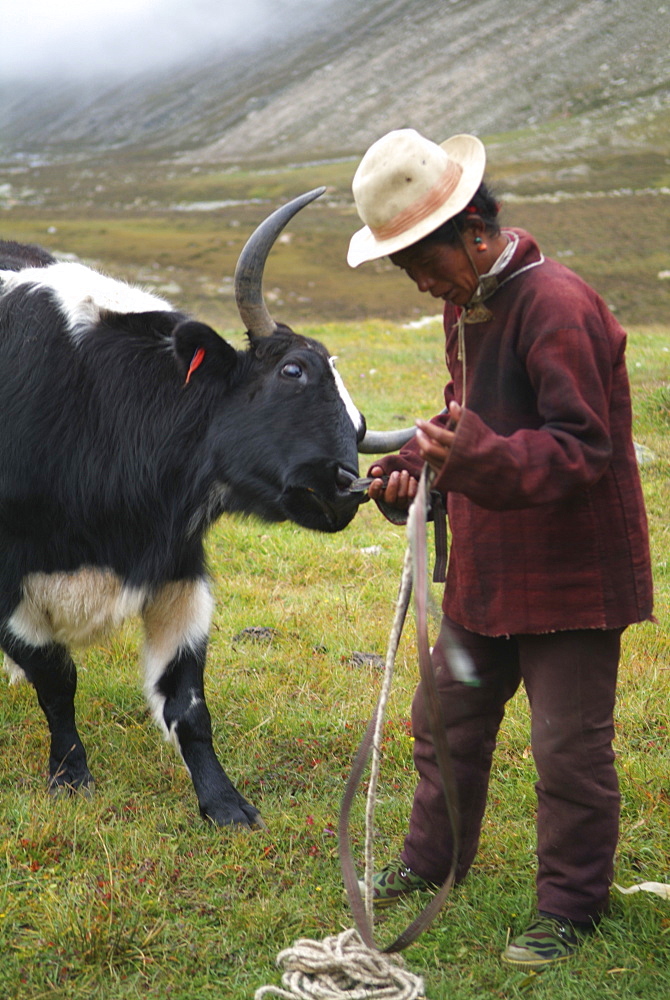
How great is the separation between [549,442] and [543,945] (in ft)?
4.86

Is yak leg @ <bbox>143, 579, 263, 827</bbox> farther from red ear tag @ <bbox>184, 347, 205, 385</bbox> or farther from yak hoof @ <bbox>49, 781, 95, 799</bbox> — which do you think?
red ear tag @ <bbox>184, 347, 205, 385</bbox>

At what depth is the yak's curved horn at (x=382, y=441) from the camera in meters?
4.13

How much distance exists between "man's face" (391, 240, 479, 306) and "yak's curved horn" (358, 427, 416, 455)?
134 cm

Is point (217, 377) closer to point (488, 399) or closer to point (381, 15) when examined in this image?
point (488, 399)

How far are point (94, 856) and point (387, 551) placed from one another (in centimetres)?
335

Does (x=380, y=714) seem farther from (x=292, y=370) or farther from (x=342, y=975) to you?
(x=292, y=370)

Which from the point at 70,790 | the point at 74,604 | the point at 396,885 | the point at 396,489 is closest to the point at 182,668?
the point at 74,604

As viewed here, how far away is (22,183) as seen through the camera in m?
101

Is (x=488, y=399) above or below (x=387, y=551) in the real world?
above

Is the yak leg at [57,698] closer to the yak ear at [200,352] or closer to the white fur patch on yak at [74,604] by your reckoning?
the white fur patch on yak at [74,604]

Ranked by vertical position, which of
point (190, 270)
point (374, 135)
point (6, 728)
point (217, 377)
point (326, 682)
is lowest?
point (374, 135)

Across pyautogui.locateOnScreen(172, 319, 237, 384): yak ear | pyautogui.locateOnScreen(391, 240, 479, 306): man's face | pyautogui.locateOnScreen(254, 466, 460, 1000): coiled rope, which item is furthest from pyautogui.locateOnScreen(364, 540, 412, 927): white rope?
pyautogui.locateOnScreen(172, 319, 237, 384): yak ear

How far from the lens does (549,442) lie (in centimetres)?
248

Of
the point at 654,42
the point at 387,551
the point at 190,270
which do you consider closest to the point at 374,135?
the point at 654,42
